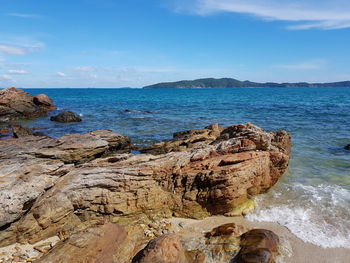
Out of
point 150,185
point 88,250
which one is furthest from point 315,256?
point 88,250

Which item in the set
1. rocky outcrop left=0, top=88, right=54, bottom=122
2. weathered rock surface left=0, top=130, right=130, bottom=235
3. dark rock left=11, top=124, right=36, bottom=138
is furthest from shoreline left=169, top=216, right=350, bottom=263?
rocky outcrop left=0, top=88, right=54, bottom=122

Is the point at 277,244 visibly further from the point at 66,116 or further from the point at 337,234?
the point at 66,116

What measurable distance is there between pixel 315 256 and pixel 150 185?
5.04 metres

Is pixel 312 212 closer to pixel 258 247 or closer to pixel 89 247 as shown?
pixel 258 247

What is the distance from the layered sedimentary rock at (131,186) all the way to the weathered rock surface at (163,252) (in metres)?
2.06

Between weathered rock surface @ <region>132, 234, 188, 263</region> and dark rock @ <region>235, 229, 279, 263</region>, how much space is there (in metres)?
1.44

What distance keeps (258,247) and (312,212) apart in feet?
11.9

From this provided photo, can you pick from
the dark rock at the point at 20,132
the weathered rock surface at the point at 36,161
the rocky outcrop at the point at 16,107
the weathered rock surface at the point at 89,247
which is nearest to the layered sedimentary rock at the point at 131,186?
the weathered rock surface at the point at 36,161

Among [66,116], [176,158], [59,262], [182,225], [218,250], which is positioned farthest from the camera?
[66,116]

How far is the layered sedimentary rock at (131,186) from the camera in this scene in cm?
778

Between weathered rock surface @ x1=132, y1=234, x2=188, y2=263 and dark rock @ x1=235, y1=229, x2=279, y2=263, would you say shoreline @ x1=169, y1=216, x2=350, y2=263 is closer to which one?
dark rock @ x1=235, y1=229, x2=279, y2=263

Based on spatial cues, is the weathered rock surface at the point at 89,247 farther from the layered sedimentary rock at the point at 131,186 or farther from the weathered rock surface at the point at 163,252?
the layered sedimentary rock at the point at 131,186

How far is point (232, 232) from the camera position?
7.66 m

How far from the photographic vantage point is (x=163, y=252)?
20.4 feet
